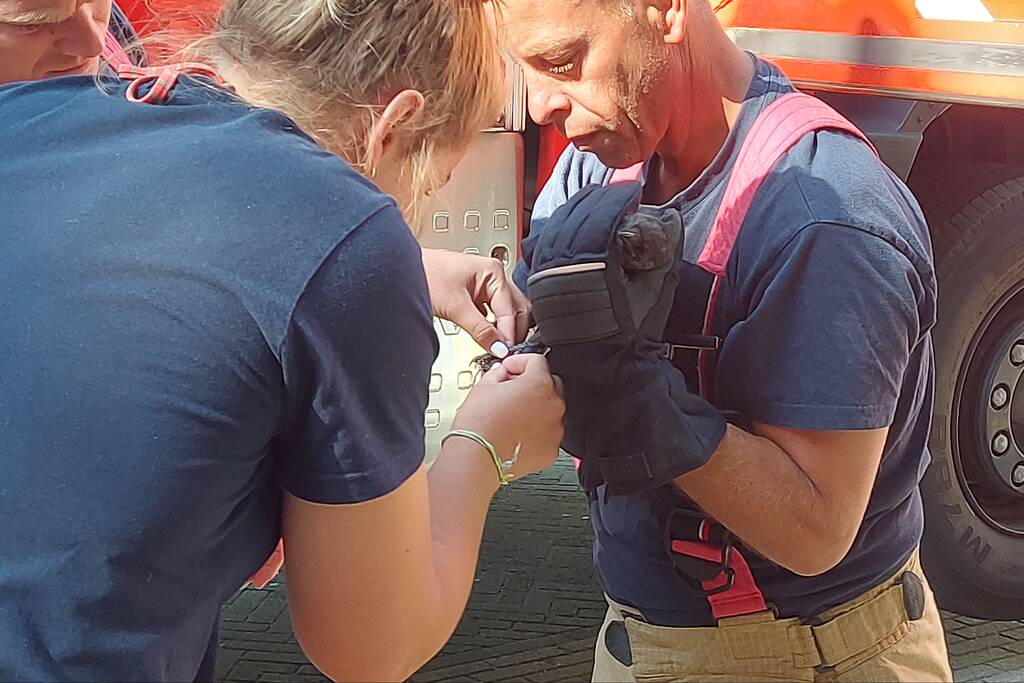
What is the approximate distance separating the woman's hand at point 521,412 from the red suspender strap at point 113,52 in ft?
2.10

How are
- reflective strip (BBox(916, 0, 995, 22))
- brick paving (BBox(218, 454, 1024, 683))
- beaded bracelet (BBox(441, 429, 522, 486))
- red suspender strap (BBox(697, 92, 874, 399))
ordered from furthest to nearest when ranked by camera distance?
brick paving (BBox(218, 454, 1024, 683)), reflective strip (BBox(916, 0, 995, 22)), red suspender strap (BBox(697, 92, 874, 399)), beaded bracelet (BBox(441, 429, 522, 486))

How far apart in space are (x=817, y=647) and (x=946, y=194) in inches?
69.4

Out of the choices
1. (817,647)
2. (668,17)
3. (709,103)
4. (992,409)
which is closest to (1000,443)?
(992,409)

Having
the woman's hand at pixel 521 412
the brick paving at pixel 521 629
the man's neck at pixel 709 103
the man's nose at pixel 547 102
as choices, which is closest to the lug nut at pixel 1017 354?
the brick paving at pixel 521 629

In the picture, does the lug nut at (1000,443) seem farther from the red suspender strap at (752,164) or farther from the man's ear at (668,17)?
the man's ear at (668,17)

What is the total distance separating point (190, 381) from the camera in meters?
1.02

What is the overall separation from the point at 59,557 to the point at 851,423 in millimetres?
887

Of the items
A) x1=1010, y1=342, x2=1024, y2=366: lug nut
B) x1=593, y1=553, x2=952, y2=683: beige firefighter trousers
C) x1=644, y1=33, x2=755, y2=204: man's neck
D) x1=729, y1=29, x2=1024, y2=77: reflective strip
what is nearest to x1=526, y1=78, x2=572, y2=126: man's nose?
x1=644, y1=33, x2=755, y2=204: man's neck

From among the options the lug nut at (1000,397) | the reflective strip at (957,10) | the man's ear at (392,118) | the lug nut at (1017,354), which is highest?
the man's ear at (392,118)

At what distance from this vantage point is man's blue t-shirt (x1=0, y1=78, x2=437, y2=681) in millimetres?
1022

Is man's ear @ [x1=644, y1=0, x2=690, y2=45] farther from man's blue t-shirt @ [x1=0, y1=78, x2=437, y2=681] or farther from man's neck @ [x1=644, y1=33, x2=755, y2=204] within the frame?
man's blue t-shirt @ [x1=0, y1=78, x2=437, y2=681]

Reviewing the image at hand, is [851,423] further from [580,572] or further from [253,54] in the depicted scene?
[580,572]

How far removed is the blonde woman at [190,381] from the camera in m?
1.02

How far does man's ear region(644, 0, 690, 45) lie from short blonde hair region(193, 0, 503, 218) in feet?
1.22
